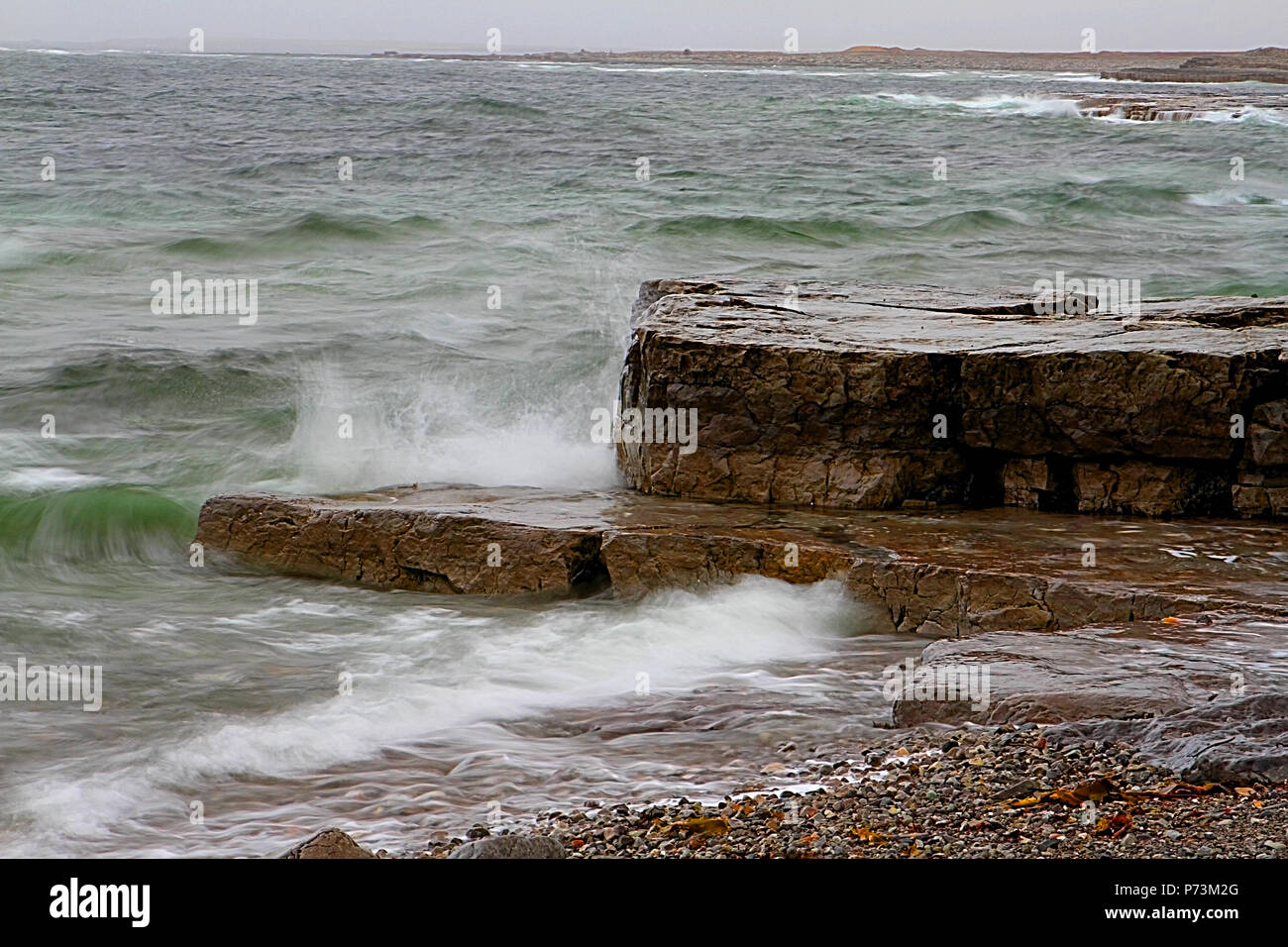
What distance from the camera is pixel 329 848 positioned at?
3.44m

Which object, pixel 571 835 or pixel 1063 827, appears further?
pixel 571 835

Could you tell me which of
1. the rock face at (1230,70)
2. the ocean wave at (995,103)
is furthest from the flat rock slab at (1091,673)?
the rock face at (1230,70)

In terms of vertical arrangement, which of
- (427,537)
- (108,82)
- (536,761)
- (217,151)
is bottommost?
(536,761)

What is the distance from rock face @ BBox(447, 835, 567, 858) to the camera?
335cm

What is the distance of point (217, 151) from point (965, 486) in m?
24.0

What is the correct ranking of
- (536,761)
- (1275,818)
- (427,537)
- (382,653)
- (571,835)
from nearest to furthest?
(1275,818), (571,835), (536,761), (382,653), (427,537)

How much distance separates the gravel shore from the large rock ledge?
1.34m

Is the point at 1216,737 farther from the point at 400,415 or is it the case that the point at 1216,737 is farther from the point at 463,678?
the point at 400,415

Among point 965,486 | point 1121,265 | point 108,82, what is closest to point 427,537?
point 965,486

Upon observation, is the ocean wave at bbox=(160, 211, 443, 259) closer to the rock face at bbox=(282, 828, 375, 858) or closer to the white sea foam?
the white sea foam

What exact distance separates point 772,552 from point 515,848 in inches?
118
